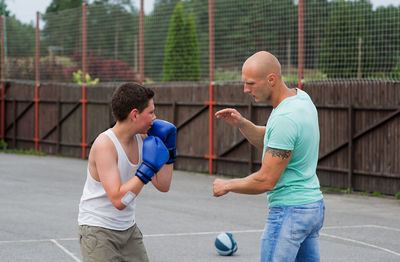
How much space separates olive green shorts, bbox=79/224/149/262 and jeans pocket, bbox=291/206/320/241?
40.8 inches

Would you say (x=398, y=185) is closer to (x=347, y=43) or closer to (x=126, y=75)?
(x=347, y=43)

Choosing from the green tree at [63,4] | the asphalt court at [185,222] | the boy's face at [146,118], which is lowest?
the asphalt court at [185,222]

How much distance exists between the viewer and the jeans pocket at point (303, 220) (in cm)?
441

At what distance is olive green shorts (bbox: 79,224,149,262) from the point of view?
174 inches

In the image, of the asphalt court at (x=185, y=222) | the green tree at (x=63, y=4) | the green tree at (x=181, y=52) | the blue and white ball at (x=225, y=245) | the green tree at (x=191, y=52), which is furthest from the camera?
the green tree at (x=63, y=4)

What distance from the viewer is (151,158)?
169 inches

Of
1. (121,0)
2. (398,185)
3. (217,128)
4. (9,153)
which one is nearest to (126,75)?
(121,0)

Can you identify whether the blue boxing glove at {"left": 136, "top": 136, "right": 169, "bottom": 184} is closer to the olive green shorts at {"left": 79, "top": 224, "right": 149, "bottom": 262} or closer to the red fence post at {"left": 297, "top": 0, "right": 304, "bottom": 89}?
the olive green shorts at {"left": 79, "top": 224, "right": 149, "bottom": 262}

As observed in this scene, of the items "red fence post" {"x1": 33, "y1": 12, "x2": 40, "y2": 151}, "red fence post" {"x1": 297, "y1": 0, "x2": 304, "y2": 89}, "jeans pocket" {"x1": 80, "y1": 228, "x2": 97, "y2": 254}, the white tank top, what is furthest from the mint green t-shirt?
"red fence post" {"x1": 33, "y1": 12, "x2": 40, "y2": 151}

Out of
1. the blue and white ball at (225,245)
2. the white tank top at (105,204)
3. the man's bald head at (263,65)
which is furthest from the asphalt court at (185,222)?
the man's bald head at (263,65)

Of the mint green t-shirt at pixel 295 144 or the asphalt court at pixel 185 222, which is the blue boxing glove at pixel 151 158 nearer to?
the mint green t-shirt at pixel 295 144

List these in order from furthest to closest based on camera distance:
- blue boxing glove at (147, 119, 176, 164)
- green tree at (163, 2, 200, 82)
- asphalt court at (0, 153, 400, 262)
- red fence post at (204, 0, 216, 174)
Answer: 1. green tree at (163, 2, 200, 82)
2. red fence post at (204, 0, 216, 174)
3. asphalt court at (0, 153, 400, 262)
4. blue boxing glove at (147, 119, 176, 164)

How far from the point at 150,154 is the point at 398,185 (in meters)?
9.42

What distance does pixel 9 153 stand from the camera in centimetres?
2341
